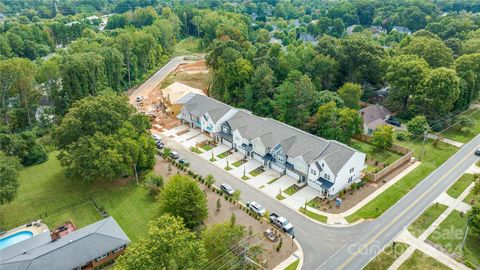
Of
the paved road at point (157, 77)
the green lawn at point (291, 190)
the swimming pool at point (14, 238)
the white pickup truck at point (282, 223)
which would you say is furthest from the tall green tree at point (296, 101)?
the swimming pool at point (14, 238)

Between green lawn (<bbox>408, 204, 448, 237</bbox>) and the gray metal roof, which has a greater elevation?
green lawn (<bbox>408, 204, 448, 237</bbox>)

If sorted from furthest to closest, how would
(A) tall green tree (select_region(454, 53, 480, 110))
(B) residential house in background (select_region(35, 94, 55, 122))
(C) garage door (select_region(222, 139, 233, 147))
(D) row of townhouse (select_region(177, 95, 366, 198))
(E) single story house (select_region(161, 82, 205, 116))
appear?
(E) single story house (select_region(161, 82, 205, 116)) < (A) tall green tree (select_region(454, 53, 480, 110)) < (B) residential house in background (select_region(35, 94, 55, 122)) < (C) garage door (select_region(222, 139, 233, 147)) < (D) row of townhouse (select_region(177, 95, 366, 198))

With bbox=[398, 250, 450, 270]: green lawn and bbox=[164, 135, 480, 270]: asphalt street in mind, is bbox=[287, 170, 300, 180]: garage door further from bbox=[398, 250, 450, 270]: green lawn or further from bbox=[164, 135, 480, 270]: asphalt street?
bbox=[398, 250, 450, 270]: green lawn

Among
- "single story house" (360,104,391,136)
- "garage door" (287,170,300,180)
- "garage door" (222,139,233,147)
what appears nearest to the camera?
"garage door" (287,170,300,180)

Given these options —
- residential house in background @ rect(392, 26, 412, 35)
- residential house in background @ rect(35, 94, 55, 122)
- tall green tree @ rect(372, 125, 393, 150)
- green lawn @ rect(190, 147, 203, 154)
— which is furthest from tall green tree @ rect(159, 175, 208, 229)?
residential house in background @ rect(392, 26, 412, 35)

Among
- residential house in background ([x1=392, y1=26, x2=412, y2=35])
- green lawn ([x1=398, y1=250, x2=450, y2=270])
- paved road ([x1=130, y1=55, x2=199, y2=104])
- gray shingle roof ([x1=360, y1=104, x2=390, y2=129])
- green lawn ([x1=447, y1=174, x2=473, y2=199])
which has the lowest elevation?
paved road ([x1=130, y1=55, x2=199, y2=104])

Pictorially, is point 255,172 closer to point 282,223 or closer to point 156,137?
point 282,223

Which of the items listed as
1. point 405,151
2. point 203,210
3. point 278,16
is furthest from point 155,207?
point 278,16

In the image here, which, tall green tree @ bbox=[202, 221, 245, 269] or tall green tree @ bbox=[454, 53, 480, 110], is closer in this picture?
tall green tree @ bbox=[202, 221, 245, 269]
